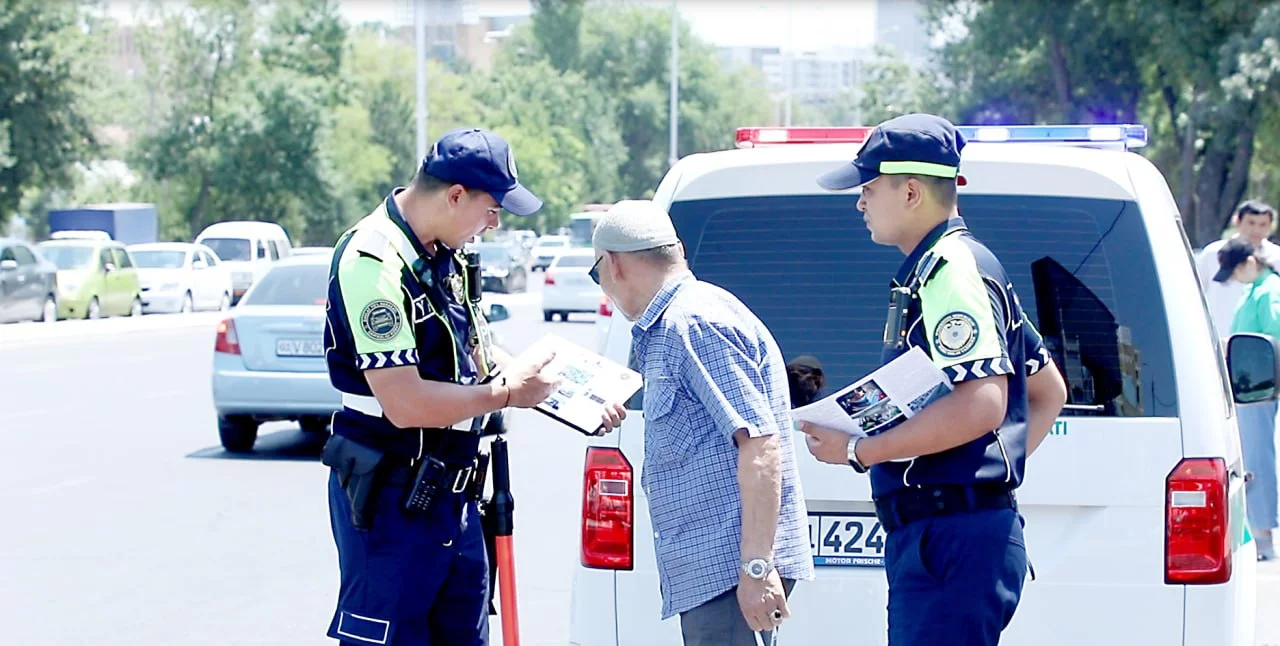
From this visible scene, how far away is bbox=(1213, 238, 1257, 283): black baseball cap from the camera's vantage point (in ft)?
27.4

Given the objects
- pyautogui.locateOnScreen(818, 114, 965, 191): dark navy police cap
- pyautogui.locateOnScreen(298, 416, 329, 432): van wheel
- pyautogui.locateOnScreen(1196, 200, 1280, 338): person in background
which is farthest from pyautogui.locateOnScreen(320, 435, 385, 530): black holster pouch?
pyautogui.locateOnScreen(298, 416, 329, 432): van wheel

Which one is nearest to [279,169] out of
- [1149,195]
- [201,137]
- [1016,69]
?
[201,137]

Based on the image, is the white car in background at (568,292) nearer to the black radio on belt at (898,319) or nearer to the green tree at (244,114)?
the black radio on belt at (898,319)

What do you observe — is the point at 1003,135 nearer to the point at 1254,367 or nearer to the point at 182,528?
the point at 1254,367

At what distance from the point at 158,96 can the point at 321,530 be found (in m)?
56.7

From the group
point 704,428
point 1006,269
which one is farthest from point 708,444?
point 1006,269

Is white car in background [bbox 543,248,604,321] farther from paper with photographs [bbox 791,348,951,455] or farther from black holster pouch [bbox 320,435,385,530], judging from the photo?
paper with photographs [bbox 791,348,951,455]

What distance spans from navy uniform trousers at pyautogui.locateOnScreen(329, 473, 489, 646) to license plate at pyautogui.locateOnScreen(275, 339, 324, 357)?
8.36m

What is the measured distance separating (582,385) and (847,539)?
0.82m

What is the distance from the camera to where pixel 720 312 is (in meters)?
3.69

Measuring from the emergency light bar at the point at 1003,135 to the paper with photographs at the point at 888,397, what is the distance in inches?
48.0

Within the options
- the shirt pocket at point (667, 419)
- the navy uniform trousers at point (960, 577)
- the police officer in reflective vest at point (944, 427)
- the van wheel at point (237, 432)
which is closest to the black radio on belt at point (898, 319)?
the police officer in reflective vest at point (944, 427)

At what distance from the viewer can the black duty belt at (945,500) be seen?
3.51m

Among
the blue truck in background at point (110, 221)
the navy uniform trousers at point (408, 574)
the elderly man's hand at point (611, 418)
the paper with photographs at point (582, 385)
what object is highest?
the blue truck in background at point (110, 221)
